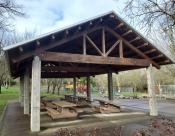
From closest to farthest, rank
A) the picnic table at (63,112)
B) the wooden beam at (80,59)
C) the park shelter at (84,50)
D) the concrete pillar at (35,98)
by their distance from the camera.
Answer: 1. the concrete pillar at (35,98)
2. the park shelter at (84,50)
3. the wooden beam at (80,59)
4. the picnic table at (63,112)

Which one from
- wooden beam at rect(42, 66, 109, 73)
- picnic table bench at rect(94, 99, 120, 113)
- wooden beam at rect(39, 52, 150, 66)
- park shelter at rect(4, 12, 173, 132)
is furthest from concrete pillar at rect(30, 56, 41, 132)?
picnic table bench at rect(94, 99, 120, 113)

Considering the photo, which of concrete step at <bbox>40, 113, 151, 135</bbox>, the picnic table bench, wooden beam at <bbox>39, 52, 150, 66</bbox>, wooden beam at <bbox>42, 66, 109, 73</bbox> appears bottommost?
concrete step at <bbox>40, 113, 151, 135</bbox>

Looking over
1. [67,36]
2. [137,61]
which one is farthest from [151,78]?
[67,36]

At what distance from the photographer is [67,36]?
1138cm

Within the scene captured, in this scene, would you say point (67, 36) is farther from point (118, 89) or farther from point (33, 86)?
point (118, 89)

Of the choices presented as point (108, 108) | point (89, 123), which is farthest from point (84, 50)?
point (108, 108)

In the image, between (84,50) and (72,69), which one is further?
(72,69)

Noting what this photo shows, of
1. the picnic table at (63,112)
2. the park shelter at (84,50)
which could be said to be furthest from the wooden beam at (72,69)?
the picnic table at (63,112)

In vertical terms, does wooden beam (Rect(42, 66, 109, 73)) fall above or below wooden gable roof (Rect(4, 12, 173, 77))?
below

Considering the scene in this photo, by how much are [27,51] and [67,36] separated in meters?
2.01

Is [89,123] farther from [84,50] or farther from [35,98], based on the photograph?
[84,50]

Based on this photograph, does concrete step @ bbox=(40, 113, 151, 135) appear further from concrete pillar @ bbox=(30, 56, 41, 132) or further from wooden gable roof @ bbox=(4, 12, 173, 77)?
wooden gable roof @ bbox=(4, 12, 173, 77)

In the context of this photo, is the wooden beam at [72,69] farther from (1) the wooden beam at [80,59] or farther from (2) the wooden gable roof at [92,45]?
(1) the wooden beam at [80,59]

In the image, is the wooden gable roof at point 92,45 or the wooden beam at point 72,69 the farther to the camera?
the wooden beam at point 72,69
